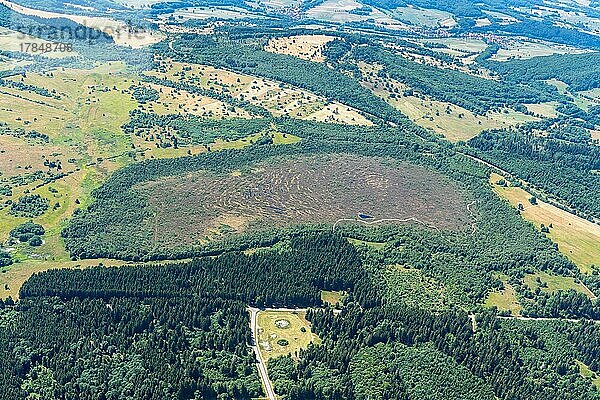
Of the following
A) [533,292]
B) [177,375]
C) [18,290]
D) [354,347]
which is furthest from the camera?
[533,292]

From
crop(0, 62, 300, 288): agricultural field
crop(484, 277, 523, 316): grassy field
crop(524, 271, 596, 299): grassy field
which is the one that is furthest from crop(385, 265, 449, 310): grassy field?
crop(0, 62, 300, 288): agricultural field

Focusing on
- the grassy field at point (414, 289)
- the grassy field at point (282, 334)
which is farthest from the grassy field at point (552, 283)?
the grassy field at point (282, 334)

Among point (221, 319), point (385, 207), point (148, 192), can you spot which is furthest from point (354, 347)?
point (148, 192)

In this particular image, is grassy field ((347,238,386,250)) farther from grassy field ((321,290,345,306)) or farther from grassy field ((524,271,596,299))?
grassy field ((524,271,596,299))

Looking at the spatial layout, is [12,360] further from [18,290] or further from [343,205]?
[343,205]

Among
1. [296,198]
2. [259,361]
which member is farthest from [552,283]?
[259,361]

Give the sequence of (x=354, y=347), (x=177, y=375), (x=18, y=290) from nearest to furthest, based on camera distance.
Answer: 1. (x=177, y=375)
2. (x=354, y=347)
3. (x=18, y=290)

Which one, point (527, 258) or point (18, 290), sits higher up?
point (527, 258)
